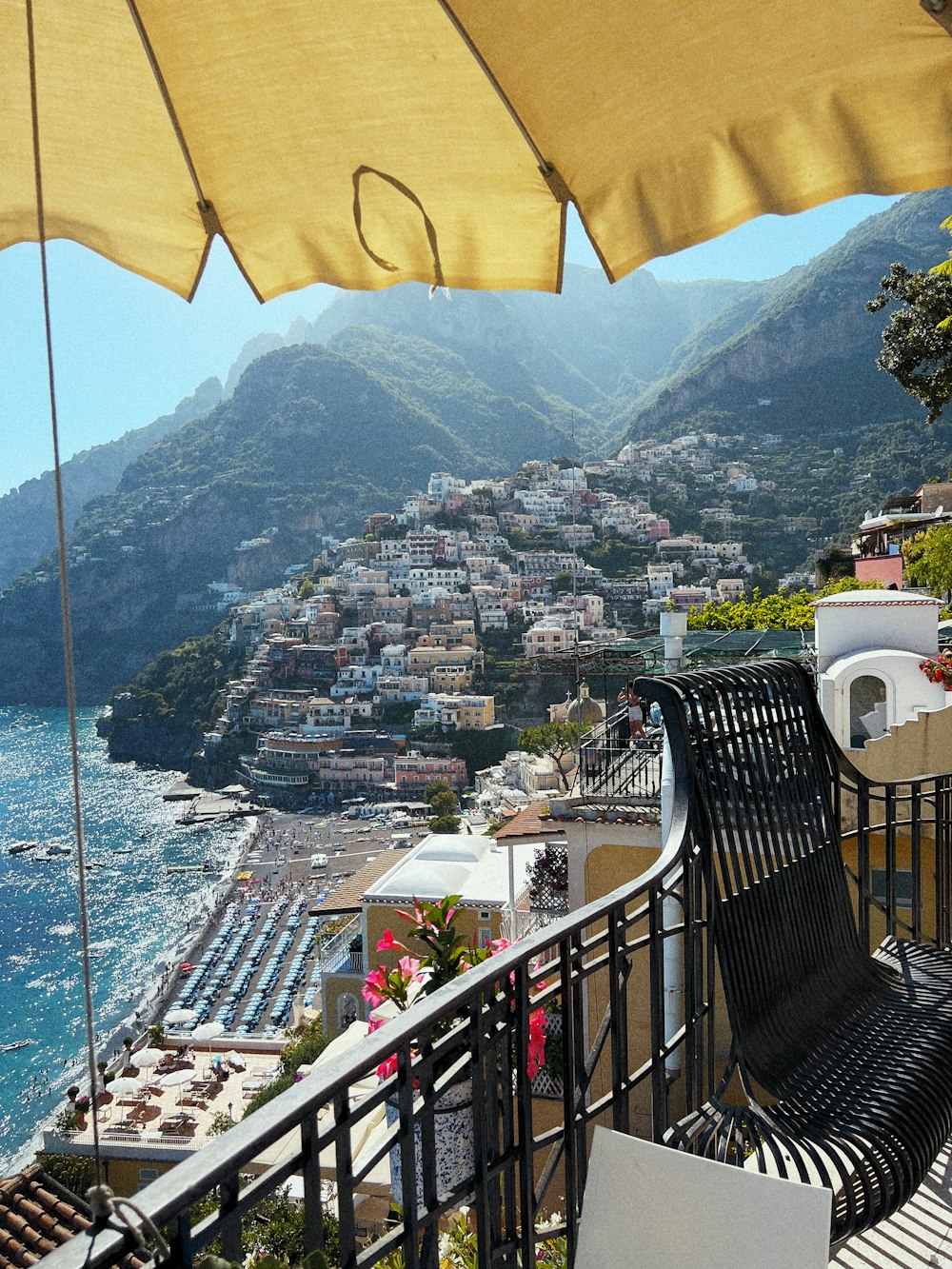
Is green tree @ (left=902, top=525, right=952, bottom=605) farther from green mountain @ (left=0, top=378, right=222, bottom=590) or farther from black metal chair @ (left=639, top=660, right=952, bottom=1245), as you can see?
green mountain @ (left=0, top=378, right=222, bottom=590)

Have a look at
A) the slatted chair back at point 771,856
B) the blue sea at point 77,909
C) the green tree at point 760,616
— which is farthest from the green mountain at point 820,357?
the slatted chair back at point 771,856

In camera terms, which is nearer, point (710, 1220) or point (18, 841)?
point (710, 1220)

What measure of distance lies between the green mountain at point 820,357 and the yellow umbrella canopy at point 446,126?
61.2m

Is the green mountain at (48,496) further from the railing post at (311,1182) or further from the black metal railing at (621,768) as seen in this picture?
the railing post at (311,1182)

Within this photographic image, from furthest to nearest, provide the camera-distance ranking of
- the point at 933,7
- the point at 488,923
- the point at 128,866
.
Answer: the point at 128,866 → the point at 488,923 → the point at 933,7

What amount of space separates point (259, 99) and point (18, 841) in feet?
167

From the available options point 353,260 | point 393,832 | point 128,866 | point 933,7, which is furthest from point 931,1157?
point 128,866

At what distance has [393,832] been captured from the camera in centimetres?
4241

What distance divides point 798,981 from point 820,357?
231 ft

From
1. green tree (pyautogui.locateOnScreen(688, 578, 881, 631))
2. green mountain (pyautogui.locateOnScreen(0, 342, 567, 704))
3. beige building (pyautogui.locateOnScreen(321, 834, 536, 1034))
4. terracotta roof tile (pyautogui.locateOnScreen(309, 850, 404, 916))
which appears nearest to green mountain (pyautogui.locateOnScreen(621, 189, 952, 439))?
green mountain (pyautogui.locateOnScreen(0, 342, 567, 704))

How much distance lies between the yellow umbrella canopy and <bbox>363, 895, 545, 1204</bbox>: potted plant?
97 cm

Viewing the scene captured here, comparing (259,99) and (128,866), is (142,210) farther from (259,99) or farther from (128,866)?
(128,866)

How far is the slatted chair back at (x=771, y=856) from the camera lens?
114 cm

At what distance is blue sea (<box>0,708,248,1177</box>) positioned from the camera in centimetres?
2772
